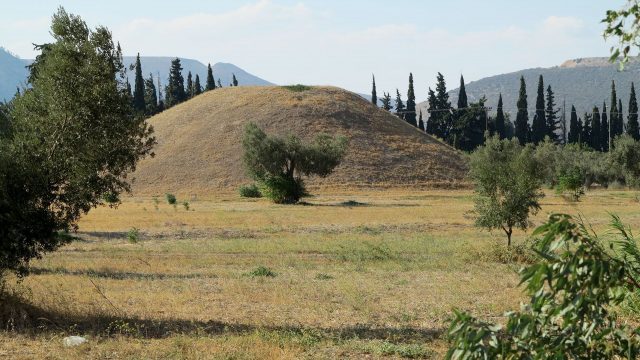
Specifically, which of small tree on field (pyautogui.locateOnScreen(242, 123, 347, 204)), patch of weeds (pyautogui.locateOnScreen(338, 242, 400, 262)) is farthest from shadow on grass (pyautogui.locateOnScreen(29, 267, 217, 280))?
small tree on field (pyautogui.locateOnScreen(242, 123, 347, 204))

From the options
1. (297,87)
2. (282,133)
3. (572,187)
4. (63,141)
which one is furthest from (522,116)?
(63,141)

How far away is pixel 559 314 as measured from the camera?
513 centimetres

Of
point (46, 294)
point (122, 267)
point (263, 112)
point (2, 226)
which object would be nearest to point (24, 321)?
point (2, 226)

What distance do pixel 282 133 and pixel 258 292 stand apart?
9545 cm

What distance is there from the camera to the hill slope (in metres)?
107

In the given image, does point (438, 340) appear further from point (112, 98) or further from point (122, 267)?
point (122, 267)

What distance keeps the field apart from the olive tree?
1948 mm

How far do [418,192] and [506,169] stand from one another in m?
65.5

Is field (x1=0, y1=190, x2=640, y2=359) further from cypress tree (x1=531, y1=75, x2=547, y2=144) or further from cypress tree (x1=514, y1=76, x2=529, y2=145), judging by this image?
cypress tree (x1=531, y1=75, x2=547, y2=144)

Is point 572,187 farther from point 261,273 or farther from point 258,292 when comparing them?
point 258,292

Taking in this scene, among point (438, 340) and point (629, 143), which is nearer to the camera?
point (438, 340)

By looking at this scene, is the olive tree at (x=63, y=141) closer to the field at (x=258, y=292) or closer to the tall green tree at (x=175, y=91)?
the field at (x=258, y=292)

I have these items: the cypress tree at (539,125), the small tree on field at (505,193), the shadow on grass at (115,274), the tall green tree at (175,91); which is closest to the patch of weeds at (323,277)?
the shadow on grass at (115,274)

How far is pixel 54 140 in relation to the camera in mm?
16734
